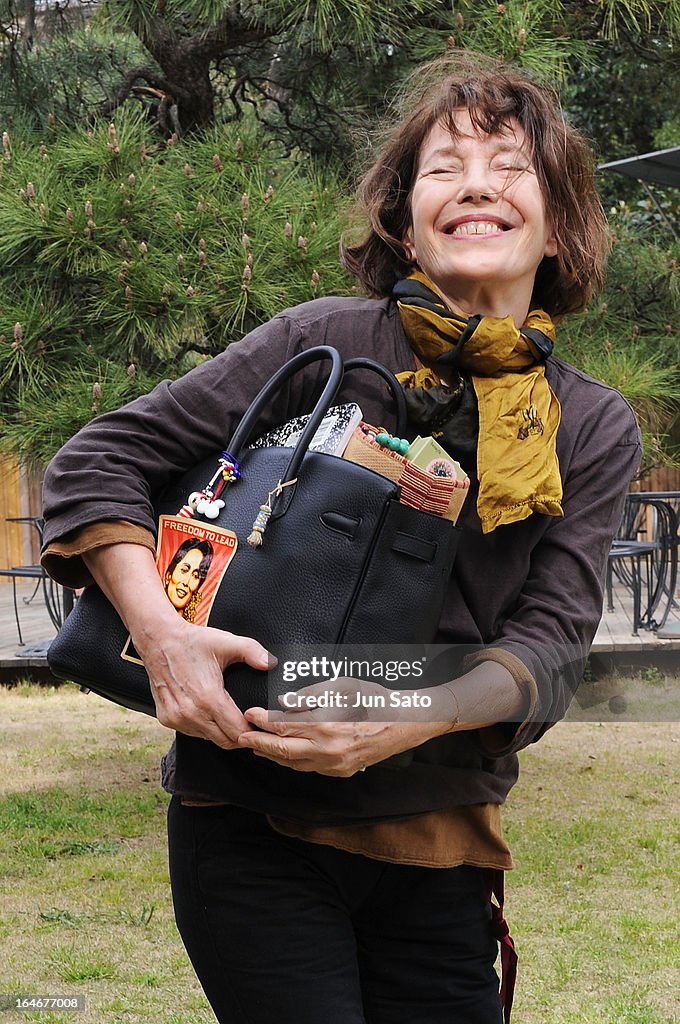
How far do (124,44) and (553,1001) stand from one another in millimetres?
2582

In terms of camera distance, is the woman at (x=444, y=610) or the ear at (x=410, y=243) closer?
the woman at (x=444, y=610)

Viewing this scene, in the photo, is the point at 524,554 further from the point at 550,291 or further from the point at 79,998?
the point at 79,998

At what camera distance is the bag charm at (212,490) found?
80cm

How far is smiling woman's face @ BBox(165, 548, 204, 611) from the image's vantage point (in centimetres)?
78

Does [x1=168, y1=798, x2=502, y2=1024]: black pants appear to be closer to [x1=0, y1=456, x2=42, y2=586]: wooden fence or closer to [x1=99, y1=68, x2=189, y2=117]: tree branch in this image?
[x1=99, y1=68, x2=189, y2=117]: tree branch

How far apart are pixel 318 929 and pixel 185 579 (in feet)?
0.91

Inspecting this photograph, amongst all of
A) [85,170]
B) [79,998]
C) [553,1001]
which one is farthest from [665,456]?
[79,998]

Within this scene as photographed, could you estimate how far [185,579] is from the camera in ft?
2.56

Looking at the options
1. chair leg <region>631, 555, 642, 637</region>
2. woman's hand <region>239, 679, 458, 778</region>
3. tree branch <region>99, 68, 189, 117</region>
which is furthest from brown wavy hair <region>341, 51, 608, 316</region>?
tree branch <region>99, 68, 189, 117</region>

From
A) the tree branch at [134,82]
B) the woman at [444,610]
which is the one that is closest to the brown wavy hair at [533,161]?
the woman at [444,610]

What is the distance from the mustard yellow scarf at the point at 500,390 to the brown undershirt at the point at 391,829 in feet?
0.76

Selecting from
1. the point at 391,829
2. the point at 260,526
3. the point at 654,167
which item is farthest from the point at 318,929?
the point at 654,167

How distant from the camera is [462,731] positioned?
2.75 feet

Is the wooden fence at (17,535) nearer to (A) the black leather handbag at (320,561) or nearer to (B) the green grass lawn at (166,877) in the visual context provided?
(B) the green grass lawn at (166,877)
